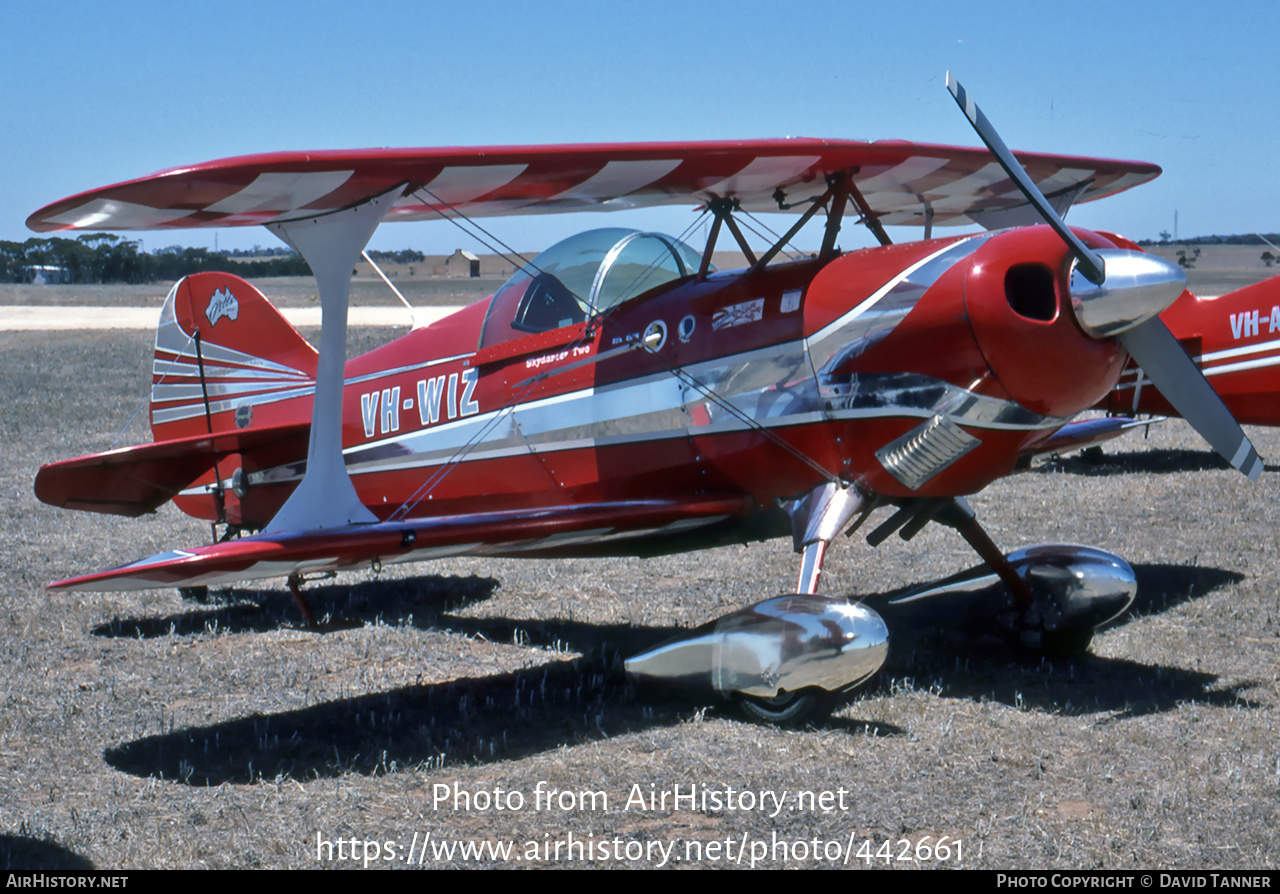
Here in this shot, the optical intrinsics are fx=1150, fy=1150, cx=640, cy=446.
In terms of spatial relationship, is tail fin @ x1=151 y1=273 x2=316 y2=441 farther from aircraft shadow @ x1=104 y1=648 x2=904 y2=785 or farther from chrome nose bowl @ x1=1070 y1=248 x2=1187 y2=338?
chrome nose bowl @ x1=1070 y1=248 x2=1187 y2=338

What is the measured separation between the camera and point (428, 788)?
459cm

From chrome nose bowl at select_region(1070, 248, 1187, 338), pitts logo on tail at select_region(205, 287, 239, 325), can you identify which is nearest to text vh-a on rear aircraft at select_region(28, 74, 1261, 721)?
chrome nose bowl at select_region(1070, 248, 1187, 338)

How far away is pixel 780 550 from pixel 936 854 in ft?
18.1

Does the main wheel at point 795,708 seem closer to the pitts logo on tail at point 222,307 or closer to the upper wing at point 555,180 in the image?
the upper wing at point 555,180

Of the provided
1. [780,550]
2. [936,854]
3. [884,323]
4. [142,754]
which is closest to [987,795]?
[936,854]

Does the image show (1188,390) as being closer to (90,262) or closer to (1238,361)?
(1238,361)

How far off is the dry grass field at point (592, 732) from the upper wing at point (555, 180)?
2.33m

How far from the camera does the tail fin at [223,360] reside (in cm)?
818

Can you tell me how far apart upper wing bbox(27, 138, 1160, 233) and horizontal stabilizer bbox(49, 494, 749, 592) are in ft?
4.81

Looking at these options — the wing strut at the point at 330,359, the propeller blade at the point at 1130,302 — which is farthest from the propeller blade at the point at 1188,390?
the wing strut at the point at 330,359

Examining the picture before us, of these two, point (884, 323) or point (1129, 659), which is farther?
point (1129, 659)

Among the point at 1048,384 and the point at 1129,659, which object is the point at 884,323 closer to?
the point at 1048,384

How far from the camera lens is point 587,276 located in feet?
21.9

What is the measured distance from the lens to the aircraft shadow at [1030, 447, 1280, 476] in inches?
495
